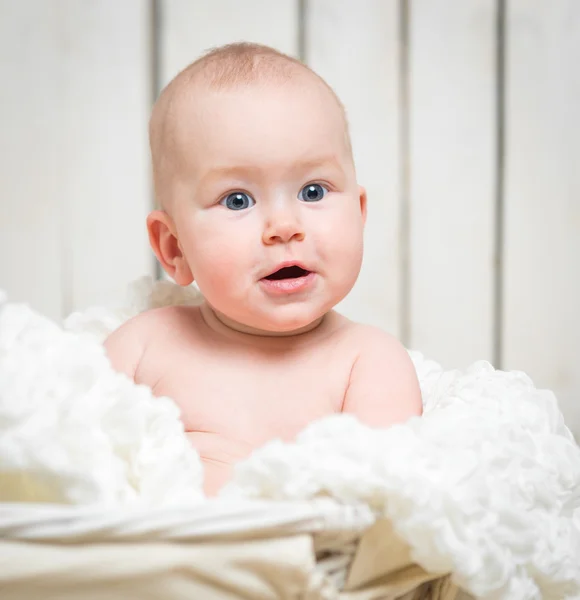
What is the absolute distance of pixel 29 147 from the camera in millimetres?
1512

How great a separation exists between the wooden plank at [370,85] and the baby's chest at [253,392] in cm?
61

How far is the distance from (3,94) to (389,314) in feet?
2.50

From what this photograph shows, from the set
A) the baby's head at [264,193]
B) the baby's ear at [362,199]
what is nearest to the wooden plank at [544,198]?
the baby's ear at [362,199]

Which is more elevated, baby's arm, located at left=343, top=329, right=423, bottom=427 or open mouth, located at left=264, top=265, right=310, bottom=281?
open mouth, located at left=264, top=265, right=310, bottom=281

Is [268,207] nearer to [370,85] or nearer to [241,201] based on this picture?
[241,201]

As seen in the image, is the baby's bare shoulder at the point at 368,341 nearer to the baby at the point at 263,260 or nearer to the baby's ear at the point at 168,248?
the baby at the point at 263,260

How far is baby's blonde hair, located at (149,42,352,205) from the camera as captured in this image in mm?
982

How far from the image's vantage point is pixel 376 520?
0.67 meters

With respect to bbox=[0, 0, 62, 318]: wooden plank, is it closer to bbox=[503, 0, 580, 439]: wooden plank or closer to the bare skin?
the bare skin

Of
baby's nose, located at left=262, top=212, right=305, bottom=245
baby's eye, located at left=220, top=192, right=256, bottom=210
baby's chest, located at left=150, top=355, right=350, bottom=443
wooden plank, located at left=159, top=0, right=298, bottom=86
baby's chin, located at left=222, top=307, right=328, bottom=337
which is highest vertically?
wooden plank, located at left=159, top=0, right=298, bottom=86

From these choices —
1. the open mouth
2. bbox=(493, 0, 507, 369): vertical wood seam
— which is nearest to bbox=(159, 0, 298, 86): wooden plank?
bbox=(493, 0, 507, 369): vertical wood seam

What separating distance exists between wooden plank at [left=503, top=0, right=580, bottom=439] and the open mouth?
2.33 feet

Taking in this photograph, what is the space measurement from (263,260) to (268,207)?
0.20 ft

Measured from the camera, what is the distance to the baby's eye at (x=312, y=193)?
3.21 feet
